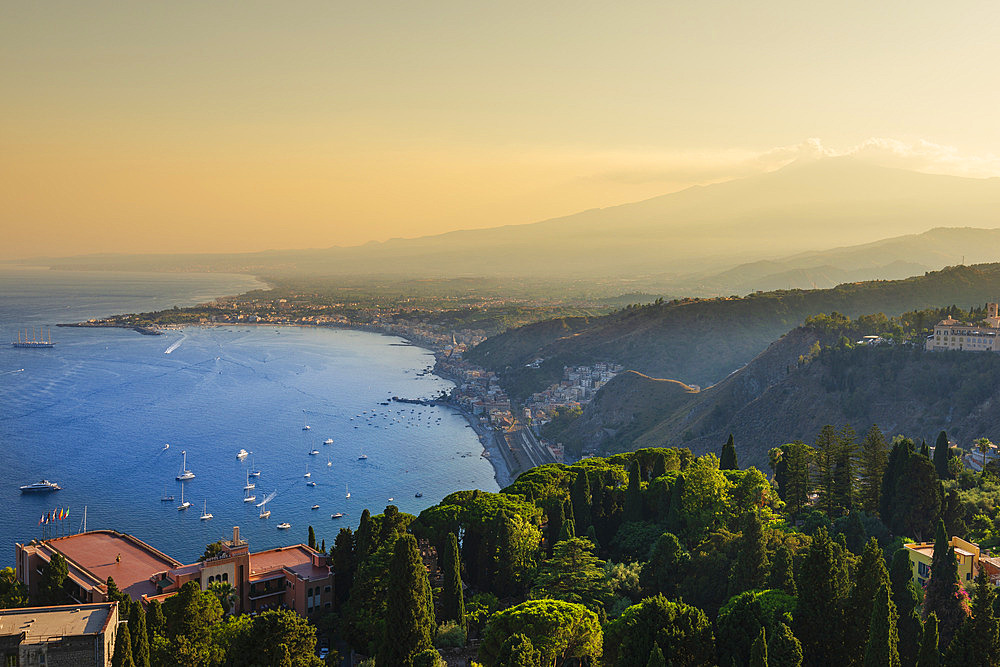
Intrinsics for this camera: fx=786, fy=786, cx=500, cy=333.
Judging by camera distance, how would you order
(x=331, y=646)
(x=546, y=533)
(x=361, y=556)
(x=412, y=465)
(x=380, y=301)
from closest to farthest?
(x=331, y=646)
(x=361, y=556)
(x=546, y=533)
(x=412, y=465)
(x=380, y=301)

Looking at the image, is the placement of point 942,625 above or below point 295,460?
above

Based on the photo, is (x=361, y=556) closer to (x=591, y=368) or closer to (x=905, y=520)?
(x=905, y=520)

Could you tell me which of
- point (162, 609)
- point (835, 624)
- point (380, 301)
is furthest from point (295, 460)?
point (380, 301)

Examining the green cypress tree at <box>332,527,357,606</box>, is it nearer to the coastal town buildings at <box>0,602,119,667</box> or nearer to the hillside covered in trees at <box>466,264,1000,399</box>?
the coastal town buildings at <box>0,602,119,667</box>

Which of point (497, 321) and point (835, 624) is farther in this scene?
point (497, 321)

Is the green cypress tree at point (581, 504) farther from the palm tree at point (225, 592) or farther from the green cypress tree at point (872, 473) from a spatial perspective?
the palm tree at point (225, 592)

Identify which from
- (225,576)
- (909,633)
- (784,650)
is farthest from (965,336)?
(225,576)

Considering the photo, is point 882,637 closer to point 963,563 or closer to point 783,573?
point 783,573
